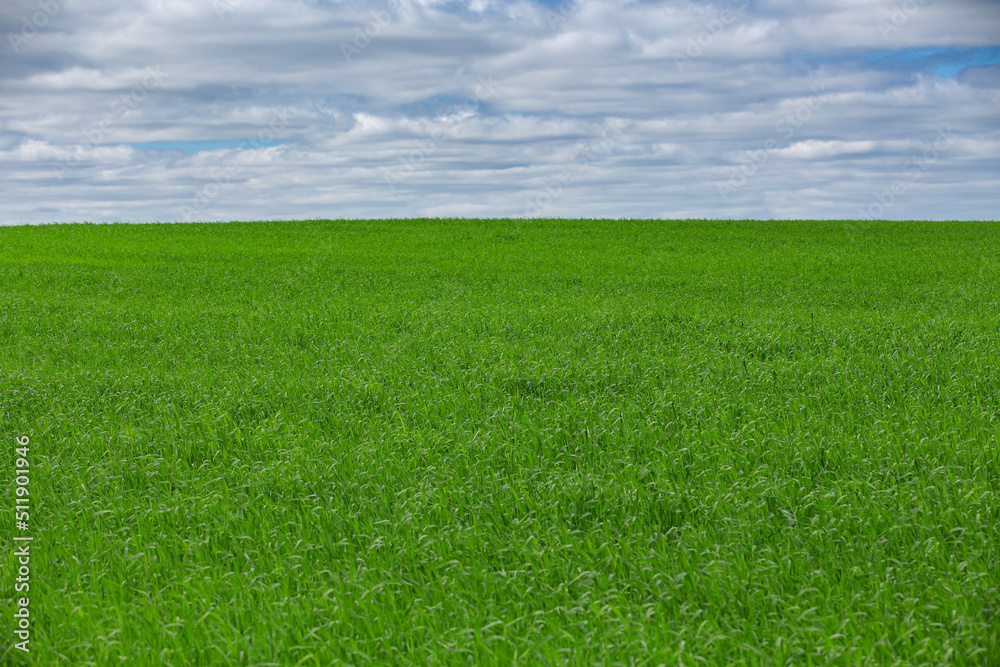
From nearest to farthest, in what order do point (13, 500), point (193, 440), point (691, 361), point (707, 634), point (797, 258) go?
point (707, 634) → point (13, 500) → point (193, 440) → point (691, 361) → point (797, 258)

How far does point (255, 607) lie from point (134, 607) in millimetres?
897

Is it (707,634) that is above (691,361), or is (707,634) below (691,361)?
below

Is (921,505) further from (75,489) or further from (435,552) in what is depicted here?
(75,489)

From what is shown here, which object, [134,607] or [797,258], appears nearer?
[134,607]

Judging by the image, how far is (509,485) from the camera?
23.3 ft

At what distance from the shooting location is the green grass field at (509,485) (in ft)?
16.2

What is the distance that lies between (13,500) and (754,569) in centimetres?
717

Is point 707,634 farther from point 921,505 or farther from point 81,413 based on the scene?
point 81,413

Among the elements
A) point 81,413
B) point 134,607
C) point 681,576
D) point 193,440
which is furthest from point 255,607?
point 81,413

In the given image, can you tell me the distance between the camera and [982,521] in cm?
623

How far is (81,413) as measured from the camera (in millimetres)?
10375

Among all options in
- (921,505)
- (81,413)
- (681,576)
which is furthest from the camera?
(81,413)

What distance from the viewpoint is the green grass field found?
493 cm

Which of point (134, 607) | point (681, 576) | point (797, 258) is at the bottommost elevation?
Answer: point (134, 607)
